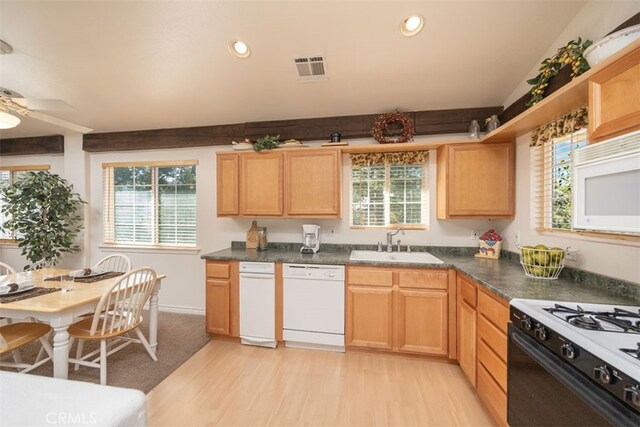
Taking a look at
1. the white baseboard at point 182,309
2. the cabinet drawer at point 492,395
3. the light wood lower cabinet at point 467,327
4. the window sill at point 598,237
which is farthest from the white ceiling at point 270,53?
the white baseboard at point 182,309

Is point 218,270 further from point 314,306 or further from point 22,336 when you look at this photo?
point 22,336

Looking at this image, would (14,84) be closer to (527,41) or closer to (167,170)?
(167,170)

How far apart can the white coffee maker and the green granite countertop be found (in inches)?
3.7

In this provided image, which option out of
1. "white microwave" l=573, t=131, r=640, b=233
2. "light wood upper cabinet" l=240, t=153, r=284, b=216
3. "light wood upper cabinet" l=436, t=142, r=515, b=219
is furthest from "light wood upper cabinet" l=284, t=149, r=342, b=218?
"white microwave" l=573, t=131, r=640, b=233

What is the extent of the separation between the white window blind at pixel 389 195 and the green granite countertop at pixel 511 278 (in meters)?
0.44

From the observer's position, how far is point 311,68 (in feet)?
8.13

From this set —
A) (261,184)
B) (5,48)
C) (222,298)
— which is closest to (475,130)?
(261,184)

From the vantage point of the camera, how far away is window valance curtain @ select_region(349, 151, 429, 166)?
296cm

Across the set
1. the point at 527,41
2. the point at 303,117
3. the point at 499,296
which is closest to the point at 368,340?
the point at 499,296

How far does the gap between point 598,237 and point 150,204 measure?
472 cm

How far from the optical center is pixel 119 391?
889mm

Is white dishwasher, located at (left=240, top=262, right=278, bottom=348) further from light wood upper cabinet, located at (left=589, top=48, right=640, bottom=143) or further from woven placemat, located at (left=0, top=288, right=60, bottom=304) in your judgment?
light wood upper cabinet, located at (left=589, top=48, right=640, bottom=143)

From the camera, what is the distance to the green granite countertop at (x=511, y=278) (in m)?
1.47

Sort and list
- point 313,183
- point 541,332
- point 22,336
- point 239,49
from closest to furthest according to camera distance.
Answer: point 541,332 → point 22,336 → point 239,49 → point 313,183
